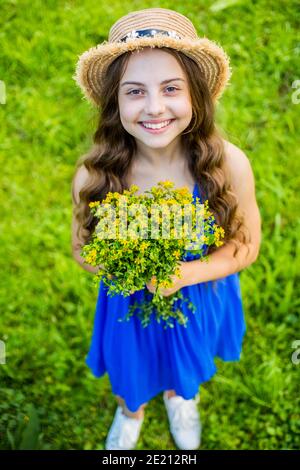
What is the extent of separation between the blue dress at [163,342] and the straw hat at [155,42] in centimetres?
88

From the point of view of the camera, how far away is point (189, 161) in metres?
2.04

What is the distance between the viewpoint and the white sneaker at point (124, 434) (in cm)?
279

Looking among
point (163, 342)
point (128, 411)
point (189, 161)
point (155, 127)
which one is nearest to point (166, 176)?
point (189, 161)

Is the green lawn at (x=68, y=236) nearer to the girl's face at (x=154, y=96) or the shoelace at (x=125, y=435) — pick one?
the shoelace at (x=125, y=435)

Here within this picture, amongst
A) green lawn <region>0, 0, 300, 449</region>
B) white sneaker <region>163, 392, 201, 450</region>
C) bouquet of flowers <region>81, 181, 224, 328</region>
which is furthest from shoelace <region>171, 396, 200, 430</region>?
bouquet of flowers <region>81, 181, 224, 328</region>

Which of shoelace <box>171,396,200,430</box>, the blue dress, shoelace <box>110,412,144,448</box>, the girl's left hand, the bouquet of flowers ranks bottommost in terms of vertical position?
shoelace <box>110,412,144,448</box>

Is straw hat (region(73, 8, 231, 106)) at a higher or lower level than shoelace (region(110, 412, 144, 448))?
A: higher

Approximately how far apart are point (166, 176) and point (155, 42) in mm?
593

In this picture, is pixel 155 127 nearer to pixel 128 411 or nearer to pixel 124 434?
pixel 128 411

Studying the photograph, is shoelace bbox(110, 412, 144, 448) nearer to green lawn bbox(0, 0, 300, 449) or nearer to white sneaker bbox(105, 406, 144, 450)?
white sneaker bbox(105, 406, 144, 450)

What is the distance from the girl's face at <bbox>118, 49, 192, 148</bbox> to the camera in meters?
1.65

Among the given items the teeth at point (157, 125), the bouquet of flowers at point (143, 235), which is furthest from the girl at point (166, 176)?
the bouquet of flowers at point (143, 235)

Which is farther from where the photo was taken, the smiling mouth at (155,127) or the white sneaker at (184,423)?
the white sneaker at (184,423)
